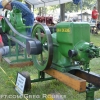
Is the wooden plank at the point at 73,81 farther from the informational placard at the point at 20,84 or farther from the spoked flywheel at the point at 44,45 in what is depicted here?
the informational placard at the point at 20,84

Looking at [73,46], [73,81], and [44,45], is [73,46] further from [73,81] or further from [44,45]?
[44,45]

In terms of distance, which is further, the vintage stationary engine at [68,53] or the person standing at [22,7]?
the person standing at [22,7]

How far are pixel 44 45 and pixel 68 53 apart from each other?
579 mm

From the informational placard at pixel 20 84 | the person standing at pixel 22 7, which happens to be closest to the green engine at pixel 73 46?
the informational placard at pixel 20 84

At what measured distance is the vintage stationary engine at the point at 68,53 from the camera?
2.26 m

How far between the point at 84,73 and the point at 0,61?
3.09 metres

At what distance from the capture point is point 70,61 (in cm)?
263

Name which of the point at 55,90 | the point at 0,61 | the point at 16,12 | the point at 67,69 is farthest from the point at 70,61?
the point at 0,61

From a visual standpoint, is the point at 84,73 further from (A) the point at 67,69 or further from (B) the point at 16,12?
(B) the point at 16,12

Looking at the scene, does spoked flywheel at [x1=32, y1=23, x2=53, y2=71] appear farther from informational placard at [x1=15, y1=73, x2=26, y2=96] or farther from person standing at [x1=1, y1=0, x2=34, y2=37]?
person standing at [x1=1, y1=0, x2=34, y2=37]

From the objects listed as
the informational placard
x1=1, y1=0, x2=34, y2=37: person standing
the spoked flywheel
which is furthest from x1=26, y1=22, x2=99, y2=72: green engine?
x1=1, y1=0, x2=34, y2=37: person standing

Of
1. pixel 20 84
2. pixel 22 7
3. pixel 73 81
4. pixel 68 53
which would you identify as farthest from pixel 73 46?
pixel 22 7

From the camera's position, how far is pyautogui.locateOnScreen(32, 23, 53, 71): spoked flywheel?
2.57 metres

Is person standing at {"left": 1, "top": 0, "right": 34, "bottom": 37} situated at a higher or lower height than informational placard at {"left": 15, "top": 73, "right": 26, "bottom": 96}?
higher
